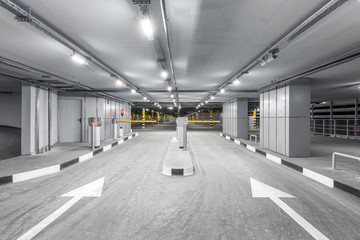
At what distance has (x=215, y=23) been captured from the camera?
3.37 m

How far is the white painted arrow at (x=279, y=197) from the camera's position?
2.58m

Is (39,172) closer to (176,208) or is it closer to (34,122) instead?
(34,122)

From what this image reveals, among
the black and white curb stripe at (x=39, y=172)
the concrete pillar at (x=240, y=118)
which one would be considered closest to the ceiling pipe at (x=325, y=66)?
the concrete pillar at (x=240, y=118)

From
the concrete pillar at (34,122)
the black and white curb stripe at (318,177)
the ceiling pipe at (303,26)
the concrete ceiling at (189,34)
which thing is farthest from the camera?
the concrete pillar at (34,122)

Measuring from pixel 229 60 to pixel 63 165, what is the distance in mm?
6479

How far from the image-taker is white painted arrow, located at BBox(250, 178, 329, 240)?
2578 mm

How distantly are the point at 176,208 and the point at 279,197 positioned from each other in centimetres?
221

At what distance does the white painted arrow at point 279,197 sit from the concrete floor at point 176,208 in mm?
89

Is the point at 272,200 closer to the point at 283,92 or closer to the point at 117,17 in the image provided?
the point at 117,17

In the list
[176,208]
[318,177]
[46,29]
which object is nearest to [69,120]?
[46,29]

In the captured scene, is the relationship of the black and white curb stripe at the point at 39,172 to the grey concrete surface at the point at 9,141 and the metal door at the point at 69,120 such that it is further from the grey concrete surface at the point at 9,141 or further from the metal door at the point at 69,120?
the metal door at the point at 69,120

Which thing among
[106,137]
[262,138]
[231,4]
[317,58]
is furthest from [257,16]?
[106,137]

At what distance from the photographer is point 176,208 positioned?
10.5ft

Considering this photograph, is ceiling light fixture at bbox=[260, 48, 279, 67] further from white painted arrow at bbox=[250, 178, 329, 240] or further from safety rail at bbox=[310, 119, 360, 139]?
safety rail at bbox=[310, 119, 360, 139]
